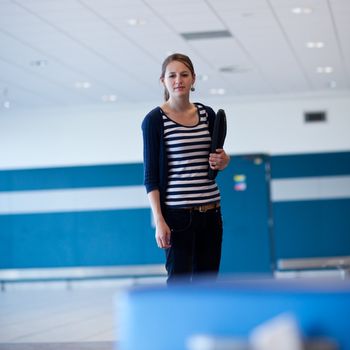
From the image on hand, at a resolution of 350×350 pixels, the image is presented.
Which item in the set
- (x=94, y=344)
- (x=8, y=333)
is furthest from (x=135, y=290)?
(x=8, y=333)

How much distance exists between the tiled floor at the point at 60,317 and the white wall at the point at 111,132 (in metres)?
2.35

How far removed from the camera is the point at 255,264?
15766 mm

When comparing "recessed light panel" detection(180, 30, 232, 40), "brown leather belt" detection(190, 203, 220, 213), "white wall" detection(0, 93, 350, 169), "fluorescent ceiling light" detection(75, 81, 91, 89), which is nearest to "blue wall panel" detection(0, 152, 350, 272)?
"white wall" detection(0, 93, 350, 169)

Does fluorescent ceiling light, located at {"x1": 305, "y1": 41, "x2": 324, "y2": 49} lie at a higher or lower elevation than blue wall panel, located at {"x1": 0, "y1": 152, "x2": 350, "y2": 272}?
higher

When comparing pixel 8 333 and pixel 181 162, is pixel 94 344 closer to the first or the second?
pixel 8 333

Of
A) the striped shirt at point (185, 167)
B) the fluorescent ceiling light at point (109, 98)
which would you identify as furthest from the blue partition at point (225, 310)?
the fluorescent ceiling light at point (109, 98)

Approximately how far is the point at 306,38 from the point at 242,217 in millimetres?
5534

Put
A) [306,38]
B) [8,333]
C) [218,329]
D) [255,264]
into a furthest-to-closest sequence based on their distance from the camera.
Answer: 1. [255,264]
2. [306,38]
3. [8,333]
4. [218,329]

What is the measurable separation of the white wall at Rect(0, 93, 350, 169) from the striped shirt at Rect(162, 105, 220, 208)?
1193 centimetres

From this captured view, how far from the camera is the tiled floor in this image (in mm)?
6586

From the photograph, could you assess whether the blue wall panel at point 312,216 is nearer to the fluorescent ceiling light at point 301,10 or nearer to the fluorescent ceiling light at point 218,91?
the fluorescent ceiling light at point 218,91

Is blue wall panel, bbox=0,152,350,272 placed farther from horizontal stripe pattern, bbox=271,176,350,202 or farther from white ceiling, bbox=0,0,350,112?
white ceiling, bbox=0,0,350,112

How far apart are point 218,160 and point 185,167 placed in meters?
0.16

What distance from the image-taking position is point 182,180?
3895 mm
